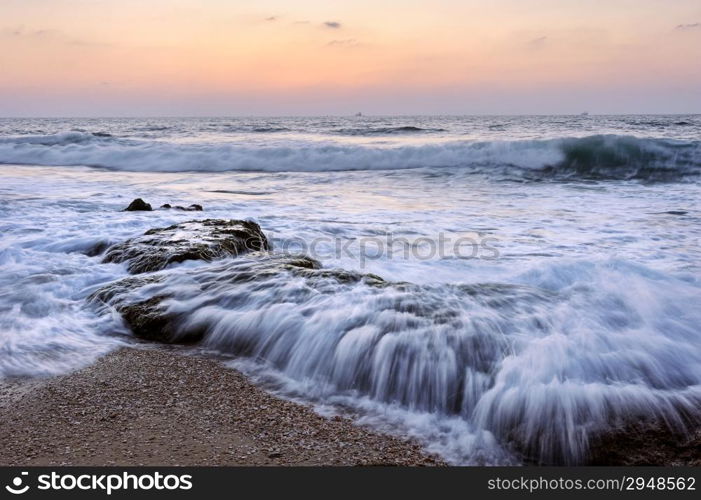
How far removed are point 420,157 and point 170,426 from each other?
51.5 feet

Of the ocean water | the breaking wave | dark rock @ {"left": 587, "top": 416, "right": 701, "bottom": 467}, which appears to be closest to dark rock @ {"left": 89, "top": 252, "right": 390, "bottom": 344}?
the ocean water

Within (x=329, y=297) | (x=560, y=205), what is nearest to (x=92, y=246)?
(x=329, y=297)

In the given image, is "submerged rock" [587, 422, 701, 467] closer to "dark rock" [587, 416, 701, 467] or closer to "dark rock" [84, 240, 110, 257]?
"dark rock" [587, 416, 701, 467]

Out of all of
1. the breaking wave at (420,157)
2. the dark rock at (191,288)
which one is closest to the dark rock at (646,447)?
the dark rock at (191,288)

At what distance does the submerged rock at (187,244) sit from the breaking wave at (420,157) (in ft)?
32.0

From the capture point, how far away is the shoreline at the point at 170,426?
6.92 feet

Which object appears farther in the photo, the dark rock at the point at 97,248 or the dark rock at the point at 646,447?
the dark rock at the point at 97,248

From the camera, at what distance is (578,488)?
203 cm

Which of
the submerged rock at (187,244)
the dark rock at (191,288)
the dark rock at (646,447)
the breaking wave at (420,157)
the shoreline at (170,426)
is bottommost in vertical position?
the dark rock at (646,447)

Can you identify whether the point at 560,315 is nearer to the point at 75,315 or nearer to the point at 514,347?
the point at 514,347

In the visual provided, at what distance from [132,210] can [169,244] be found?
286cm

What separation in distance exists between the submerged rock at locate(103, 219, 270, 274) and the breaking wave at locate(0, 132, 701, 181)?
9756mm

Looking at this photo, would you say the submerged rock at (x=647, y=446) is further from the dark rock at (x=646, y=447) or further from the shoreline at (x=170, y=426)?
the shoreline at (x=170, y=426)

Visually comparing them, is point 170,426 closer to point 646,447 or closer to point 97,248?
point 646,447
